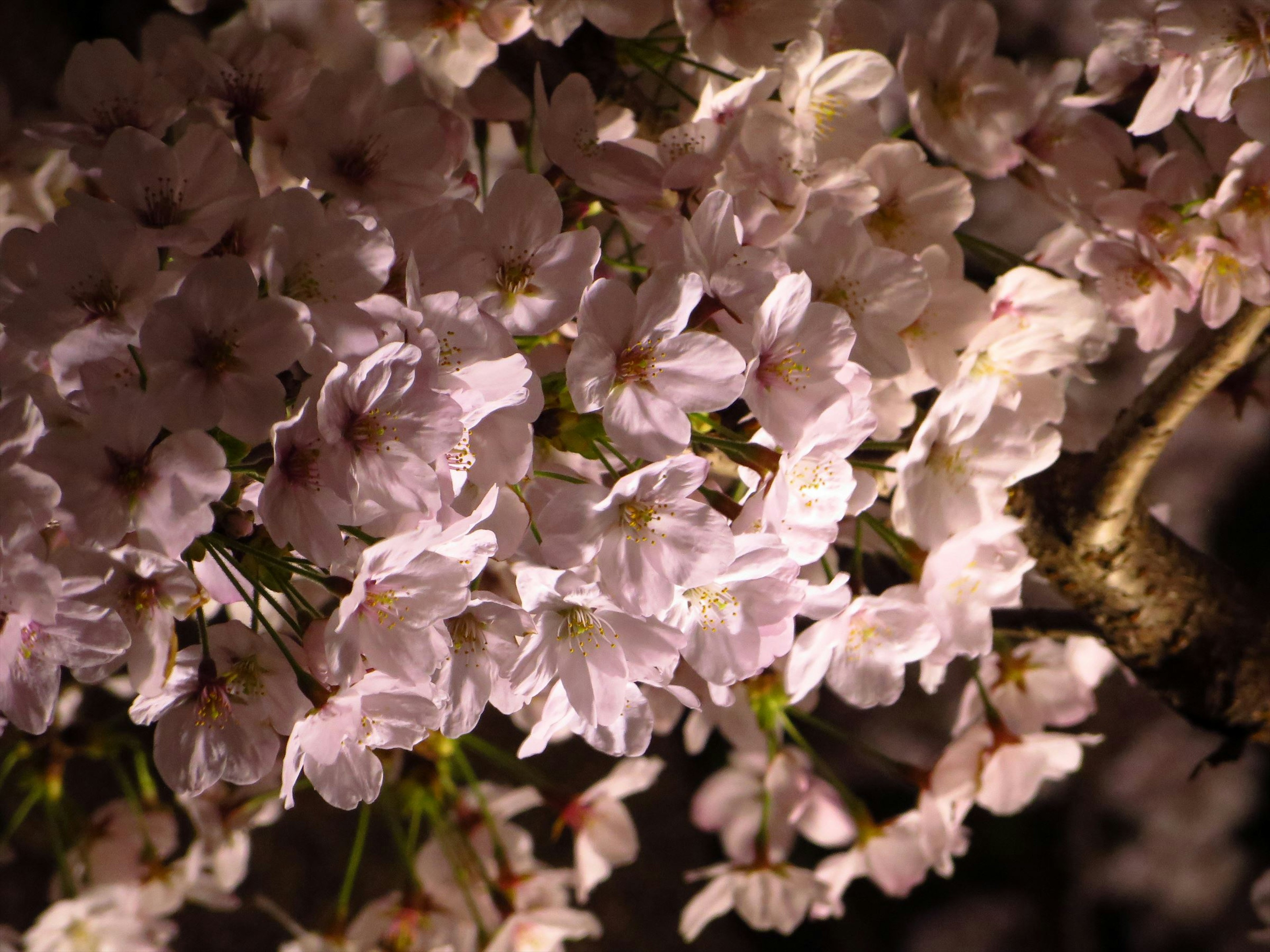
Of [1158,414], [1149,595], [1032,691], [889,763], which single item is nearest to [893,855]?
[889,763]

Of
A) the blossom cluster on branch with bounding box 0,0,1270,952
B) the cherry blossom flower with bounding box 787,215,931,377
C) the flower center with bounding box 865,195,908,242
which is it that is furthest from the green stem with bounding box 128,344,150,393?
the flower center with bounding box 865,195,908,242

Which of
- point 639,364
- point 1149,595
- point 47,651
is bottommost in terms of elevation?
point 1149,595

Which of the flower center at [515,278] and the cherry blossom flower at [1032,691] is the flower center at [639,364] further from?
the cherry blossom flower at [1032,691]

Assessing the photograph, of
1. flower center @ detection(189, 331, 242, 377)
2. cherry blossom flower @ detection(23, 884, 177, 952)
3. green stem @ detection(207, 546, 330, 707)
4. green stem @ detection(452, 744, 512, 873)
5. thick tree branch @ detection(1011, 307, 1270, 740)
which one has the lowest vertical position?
cherry blossom flower @ detection(23, 884, 177, 952)

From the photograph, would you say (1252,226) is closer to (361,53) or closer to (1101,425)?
(1101,425)

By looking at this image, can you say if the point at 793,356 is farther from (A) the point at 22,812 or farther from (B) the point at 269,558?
(A) the point at 22,812

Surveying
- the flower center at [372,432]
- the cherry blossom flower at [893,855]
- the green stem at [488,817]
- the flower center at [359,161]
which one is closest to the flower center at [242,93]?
the flower center at [359,161]

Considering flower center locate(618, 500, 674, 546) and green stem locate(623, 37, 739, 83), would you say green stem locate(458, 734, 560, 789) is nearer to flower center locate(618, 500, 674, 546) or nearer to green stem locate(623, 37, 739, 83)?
flower center locate(618, 500, 674, 546)
